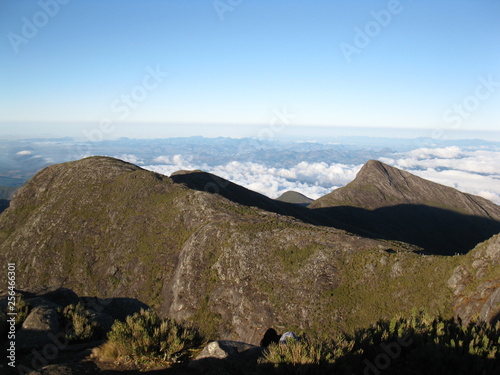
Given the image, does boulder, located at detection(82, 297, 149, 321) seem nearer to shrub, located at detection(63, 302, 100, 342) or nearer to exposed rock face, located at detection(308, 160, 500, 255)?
shrub, located at detection(63, 302, 100, 342)

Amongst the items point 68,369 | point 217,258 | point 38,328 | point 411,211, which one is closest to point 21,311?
point 38,328

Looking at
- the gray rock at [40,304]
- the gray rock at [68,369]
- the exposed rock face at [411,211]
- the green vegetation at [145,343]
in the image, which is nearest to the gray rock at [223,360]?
the green vegetation at [145,343]

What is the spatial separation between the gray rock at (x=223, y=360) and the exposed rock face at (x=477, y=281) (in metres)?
22.9

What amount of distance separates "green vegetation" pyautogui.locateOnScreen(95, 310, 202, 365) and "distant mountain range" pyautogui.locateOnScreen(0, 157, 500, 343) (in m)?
22.5

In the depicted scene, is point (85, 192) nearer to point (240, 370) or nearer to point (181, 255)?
point (181, 255)

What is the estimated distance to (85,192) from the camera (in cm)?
6669

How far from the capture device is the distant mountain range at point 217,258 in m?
32.0

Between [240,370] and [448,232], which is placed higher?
[240,370]

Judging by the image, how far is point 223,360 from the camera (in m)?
9.14

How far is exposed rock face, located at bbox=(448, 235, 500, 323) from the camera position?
82.7ft

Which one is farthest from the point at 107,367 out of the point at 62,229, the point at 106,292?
the point at 62,229

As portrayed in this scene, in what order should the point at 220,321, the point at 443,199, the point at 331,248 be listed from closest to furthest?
1. the point at 220,321
2. the point at 331,248
3. the point at 443,199

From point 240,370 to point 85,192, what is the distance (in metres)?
69.7

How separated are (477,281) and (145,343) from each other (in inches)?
1296
